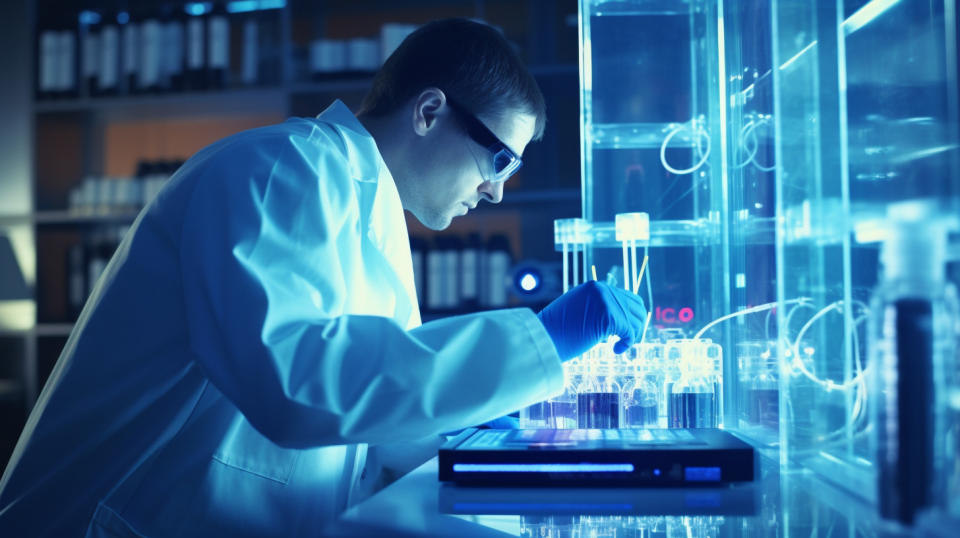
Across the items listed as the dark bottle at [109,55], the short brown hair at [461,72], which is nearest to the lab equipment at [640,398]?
the short brown hair at [461,72]

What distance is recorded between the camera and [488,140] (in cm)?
129

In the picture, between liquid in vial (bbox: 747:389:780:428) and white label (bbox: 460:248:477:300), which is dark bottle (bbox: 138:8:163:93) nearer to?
white label (bbox: 460:248:477:300)

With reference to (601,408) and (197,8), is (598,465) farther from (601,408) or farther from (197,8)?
(197,8)

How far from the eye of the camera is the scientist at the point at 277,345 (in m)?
0.84

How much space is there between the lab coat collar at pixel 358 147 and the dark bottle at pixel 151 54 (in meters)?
1.69

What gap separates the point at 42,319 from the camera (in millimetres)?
2795

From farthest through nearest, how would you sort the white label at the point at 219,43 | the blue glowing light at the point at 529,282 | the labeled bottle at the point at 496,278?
the white label at the point at 219,43 → the labeled bottle at the point at 496,278 → the blue glowing light at the point at 529,282

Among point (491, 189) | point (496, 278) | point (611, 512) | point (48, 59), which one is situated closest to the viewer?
point (611, 512)

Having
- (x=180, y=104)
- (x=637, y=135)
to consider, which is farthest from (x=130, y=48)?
(x=637, y=135)

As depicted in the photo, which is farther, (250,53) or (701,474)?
(250,53)

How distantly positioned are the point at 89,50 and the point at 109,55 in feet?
0.28

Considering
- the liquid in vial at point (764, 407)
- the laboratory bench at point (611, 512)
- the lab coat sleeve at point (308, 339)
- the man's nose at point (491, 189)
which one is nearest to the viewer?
the laboratory bench at point (611, 512)

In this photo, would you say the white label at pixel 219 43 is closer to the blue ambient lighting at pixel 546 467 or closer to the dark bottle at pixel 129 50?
the dark bottle at pixel 129 50

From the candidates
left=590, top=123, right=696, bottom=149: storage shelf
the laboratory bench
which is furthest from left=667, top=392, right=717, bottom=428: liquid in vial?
left=590, top=123, right=696, bottom=149: storage shelf
